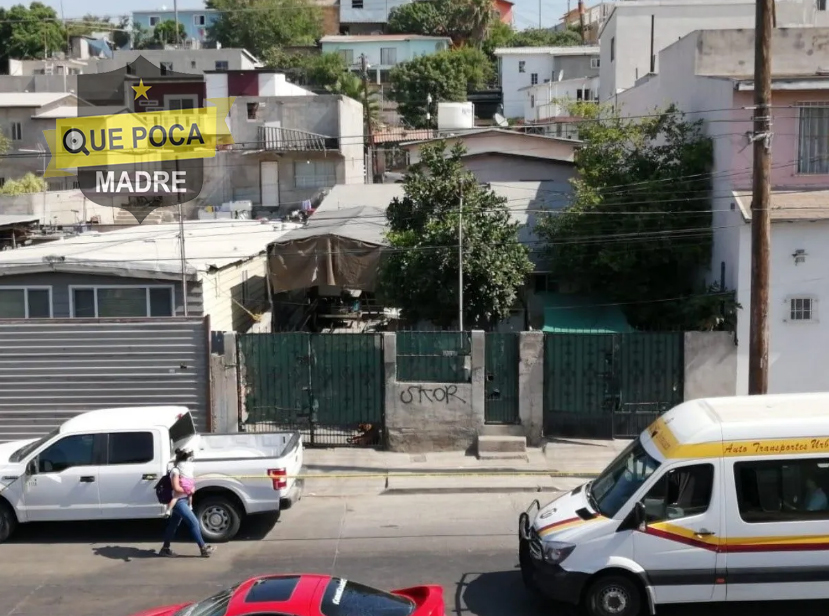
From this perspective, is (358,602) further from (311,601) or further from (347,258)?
(347,258)

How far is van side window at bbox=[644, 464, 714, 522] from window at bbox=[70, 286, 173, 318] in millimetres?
11753

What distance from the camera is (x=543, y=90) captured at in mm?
60250

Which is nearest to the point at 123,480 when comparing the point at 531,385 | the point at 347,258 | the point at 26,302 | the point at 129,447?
the point at 129,447

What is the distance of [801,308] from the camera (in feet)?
56.9

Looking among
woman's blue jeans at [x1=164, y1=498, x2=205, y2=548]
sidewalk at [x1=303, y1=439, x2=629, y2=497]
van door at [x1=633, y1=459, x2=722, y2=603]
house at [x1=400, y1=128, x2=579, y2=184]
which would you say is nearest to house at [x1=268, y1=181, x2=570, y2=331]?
house at [x1=400, y1=128, x2=579, y2=184]

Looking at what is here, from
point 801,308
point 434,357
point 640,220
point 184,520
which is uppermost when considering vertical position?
point 640,220

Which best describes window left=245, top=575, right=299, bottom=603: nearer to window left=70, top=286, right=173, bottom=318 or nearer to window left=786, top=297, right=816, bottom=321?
window left=70, top=286, right=173, bottom=318

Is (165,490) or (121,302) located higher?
(121,302)

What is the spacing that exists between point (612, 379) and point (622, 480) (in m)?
6.90

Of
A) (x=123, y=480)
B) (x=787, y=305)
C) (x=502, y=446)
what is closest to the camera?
(x=123, y=480)


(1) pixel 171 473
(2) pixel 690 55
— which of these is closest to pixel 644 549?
(1) pixel 171 473

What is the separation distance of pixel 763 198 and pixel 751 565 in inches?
250

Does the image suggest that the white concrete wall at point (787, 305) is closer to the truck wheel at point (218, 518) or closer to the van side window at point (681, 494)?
the van side window at point (681, 494)

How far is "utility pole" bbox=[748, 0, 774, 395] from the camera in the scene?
43.8 feet
